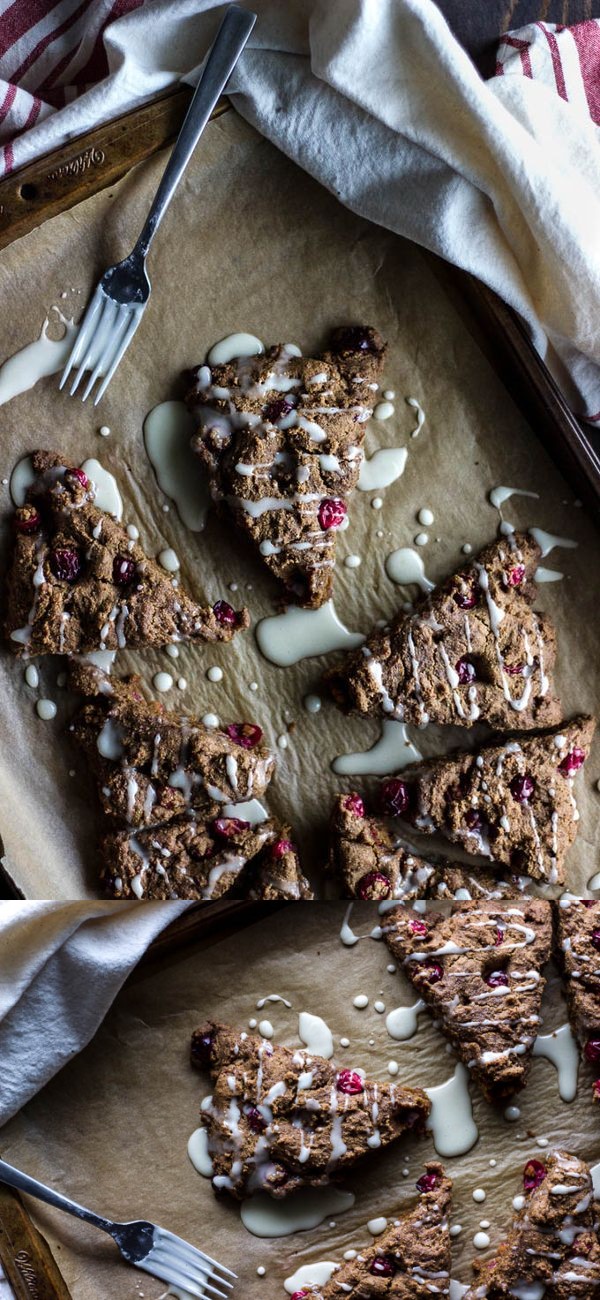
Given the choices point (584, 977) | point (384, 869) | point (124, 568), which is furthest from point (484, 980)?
point (124, 568)

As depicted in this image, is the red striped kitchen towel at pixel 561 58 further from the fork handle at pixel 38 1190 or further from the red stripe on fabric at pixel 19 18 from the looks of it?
the fork handle at pixel 38 1190

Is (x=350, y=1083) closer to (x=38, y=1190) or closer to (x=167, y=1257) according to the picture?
(x=167, y=1257)

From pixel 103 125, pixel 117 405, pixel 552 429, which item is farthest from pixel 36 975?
pixel 103 125

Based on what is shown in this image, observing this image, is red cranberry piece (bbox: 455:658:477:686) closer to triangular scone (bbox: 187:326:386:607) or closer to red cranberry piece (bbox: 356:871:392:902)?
triangular scone (bbox: 187:326:386:607)

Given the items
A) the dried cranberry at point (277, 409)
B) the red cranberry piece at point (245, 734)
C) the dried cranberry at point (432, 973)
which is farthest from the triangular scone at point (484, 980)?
the dried cranberry at point (277, 409)

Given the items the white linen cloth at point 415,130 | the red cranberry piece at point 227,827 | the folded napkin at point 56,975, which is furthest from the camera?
the red cranberry piece at point 227,827

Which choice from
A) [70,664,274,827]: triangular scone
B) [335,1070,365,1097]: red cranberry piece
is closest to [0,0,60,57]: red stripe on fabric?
[70,664,274,827]: triangular scone

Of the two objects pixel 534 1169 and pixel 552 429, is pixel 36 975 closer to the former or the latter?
pixel 534 1169

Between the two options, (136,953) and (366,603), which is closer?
(136,953)
